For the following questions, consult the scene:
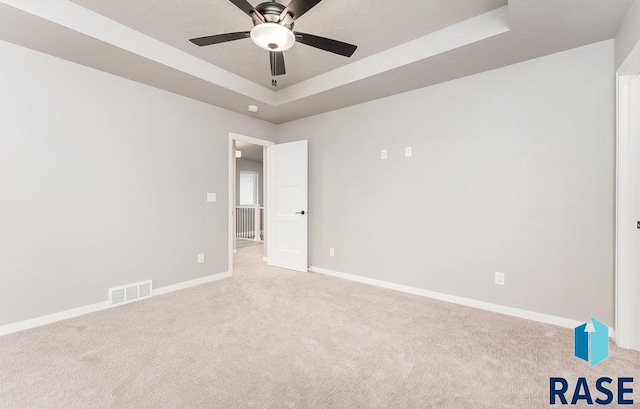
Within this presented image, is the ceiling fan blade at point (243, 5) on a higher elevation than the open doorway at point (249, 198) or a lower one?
higher

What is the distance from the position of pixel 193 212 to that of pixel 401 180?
109 inches

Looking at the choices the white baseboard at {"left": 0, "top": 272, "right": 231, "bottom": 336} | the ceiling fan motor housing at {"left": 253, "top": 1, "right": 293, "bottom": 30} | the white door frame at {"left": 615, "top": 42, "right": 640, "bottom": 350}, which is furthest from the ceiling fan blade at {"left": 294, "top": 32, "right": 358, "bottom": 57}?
the white baseboard at {"left": 0, "top": 272, "right": 231, "bottom": 336}

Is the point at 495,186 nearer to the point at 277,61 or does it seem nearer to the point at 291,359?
the point at 277,61

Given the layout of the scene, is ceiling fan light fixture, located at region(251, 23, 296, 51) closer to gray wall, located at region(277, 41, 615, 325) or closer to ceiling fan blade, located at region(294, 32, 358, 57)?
ceiling fan blade, located at region(294, 32, 358, 57)

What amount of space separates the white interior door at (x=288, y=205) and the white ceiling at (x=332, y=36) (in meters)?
1.40

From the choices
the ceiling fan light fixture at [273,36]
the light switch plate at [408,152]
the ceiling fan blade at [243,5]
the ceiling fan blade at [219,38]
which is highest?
the ceiling fan blade at [243,5]

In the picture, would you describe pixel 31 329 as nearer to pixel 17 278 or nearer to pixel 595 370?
pixel 17 278

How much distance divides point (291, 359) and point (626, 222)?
272 centimetres

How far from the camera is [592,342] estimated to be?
7.39 ft

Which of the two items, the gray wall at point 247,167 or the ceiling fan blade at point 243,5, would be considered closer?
the ceiling fan blade at point 243,5

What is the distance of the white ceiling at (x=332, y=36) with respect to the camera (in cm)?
215

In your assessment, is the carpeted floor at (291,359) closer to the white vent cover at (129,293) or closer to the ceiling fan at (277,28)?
the white vent cover at (129,293)

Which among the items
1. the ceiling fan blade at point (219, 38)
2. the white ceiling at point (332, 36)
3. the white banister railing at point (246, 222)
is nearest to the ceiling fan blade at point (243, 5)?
the ceiling fan blade at point (219, 38)

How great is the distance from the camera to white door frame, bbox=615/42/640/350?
2131mm
